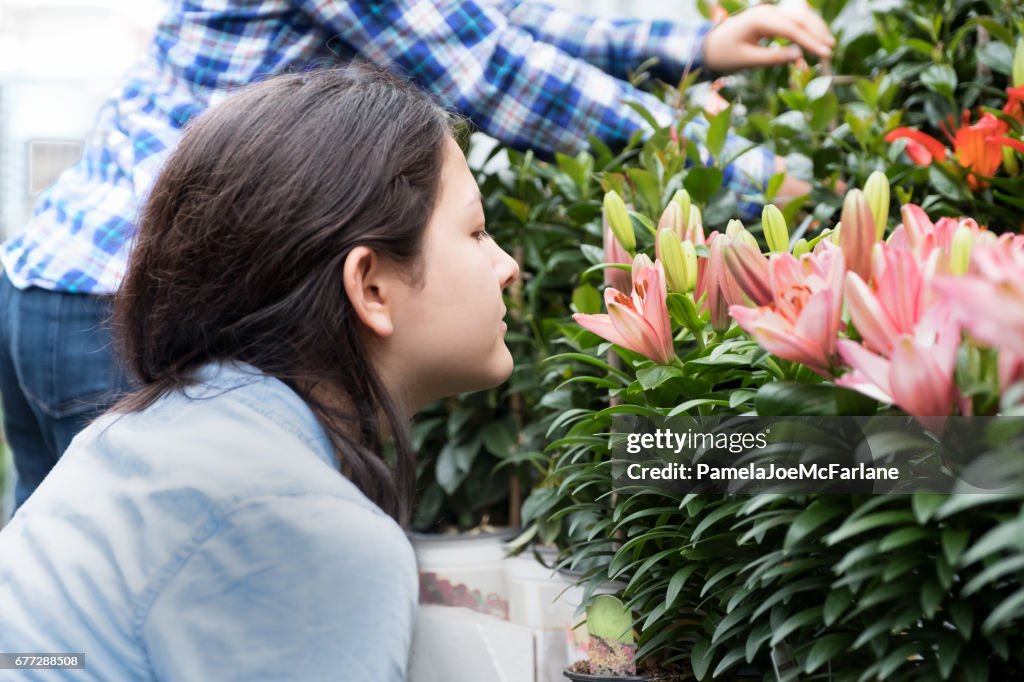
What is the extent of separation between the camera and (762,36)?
60.7 inches

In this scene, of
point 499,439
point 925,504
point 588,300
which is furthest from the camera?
point 499,439

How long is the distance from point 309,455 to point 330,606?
14 centimetres

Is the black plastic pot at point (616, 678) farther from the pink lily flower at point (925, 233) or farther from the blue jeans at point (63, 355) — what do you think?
the blue jeans at point (63, 355)

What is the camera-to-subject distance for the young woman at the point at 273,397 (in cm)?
76

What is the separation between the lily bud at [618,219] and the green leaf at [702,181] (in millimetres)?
211

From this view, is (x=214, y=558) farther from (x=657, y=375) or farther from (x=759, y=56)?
(x=759, y=56)

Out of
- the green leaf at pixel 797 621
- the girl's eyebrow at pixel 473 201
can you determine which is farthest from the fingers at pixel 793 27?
the green leaf at pixel 797 621

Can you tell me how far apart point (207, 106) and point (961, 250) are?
1.06 metres

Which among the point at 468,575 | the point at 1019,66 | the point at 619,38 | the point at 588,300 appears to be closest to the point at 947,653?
the point at 588,300

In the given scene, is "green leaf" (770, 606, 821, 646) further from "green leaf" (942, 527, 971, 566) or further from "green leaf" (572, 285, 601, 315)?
"green leaf" (572, 285, 601, 315)

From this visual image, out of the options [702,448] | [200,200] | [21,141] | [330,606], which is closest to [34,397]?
[200,200]

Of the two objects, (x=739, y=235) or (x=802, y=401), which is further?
(x=739, y=235)

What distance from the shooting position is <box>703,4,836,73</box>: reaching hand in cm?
151

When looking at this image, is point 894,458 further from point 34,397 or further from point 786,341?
point 34,397
